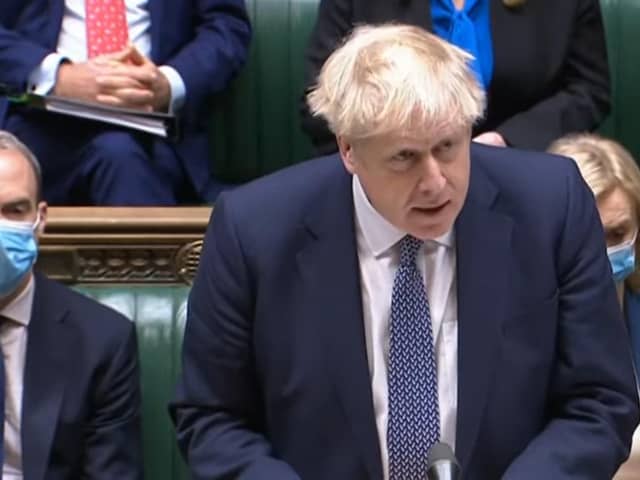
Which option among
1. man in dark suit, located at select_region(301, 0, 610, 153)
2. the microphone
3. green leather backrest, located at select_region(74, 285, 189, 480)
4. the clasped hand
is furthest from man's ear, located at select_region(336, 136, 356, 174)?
the clasped hand

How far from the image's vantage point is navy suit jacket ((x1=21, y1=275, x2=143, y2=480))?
6.88 ft

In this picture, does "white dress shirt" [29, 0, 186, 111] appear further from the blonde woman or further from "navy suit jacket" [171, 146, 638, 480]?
"navy suit jacket" [171, 146, 638, 480]

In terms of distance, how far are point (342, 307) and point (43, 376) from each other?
640 millimetres

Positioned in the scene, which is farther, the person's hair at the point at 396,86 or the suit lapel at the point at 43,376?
the suit lapel at the point at 43,376

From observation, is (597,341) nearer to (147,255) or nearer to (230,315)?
(230,315)

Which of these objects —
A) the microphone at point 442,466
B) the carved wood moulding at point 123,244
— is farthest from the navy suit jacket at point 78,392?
the microphone at point 442,466

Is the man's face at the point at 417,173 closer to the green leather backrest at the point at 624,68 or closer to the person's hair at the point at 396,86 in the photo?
the person's hair at the point at 396,86

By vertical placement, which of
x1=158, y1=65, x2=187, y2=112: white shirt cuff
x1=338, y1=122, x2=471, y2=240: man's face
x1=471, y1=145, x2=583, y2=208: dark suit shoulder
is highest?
x1=338, y1=122, x2=471, y2=240: man's face

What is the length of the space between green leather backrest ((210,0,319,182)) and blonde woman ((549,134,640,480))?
89 centimetres

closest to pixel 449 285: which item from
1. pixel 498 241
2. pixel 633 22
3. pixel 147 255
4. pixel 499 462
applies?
pixel 498 241

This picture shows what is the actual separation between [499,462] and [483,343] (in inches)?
5.2

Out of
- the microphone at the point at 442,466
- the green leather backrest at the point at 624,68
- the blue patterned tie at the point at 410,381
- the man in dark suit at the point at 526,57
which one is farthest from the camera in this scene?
the green leather backrest at the point at 624,68

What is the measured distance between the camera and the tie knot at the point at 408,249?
1636 mm

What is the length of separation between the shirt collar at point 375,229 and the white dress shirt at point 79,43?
3.59 feet
